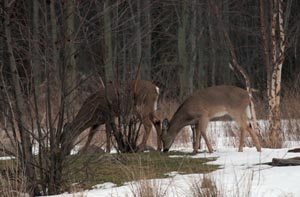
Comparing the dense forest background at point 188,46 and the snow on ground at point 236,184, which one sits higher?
the dense forest background at point 188,46

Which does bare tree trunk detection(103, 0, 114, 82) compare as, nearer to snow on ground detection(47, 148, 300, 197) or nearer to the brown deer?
the brown deer

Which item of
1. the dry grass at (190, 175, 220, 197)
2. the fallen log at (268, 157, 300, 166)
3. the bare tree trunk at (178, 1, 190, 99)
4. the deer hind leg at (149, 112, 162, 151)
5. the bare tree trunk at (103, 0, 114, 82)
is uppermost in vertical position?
the bare tree trunk at (178, 1, 190, 99)

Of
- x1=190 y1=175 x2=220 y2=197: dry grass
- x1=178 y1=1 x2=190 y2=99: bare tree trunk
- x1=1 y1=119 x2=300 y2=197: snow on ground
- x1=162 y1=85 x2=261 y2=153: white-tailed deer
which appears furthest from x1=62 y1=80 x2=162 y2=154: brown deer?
x1=178 y1=1 x2=190 y2=99: bare tree trunk

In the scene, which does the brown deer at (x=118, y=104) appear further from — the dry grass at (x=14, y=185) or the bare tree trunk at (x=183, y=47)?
the bare tree trunk at (x=183, y=47)

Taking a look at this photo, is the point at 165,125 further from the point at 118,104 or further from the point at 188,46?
the point at 188,46

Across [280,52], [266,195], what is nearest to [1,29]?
[266,195]

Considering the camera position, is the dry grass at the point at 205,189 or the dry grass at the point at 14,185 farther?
the dry grass at the point at 14,185

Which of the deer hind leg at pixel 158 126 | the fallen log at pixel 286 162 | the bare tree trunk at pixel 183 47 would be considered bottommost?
the fallen log at pixel 286 162

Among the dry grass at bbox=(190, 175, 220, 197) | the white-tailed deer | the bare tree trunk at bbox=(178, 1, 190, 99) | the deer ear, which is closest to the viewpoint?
the dry grass at bbox=(190, 175, 220, 197)

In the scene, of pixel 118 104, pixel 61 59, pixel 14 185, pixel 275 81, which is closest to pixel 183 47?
pixel 275 81

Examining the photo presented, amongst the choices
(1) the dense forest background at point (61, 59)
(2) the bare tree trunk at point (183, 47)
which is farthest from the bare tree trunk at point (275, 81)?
(2) the bare tree trunk at point (183, 47)

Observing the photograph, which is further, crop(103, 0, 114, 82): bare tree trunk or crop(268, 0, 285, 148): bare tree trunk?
crop(268, 0, 285, 148): bare tree trunk

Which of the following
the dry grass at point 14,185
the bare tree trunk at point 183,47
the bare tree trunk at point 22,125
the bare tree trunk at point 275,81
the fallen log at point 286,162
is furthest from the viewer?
the bare tree trunk at point 183,47

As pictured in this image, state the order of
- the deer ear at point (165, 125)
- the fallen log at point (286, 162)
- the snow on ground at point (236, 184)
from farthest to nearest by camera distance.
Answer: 1. the deer ear at point (165, 125)
2. the fallen log at point (286, 162)
3. the snow on ground at point (236, 184)
